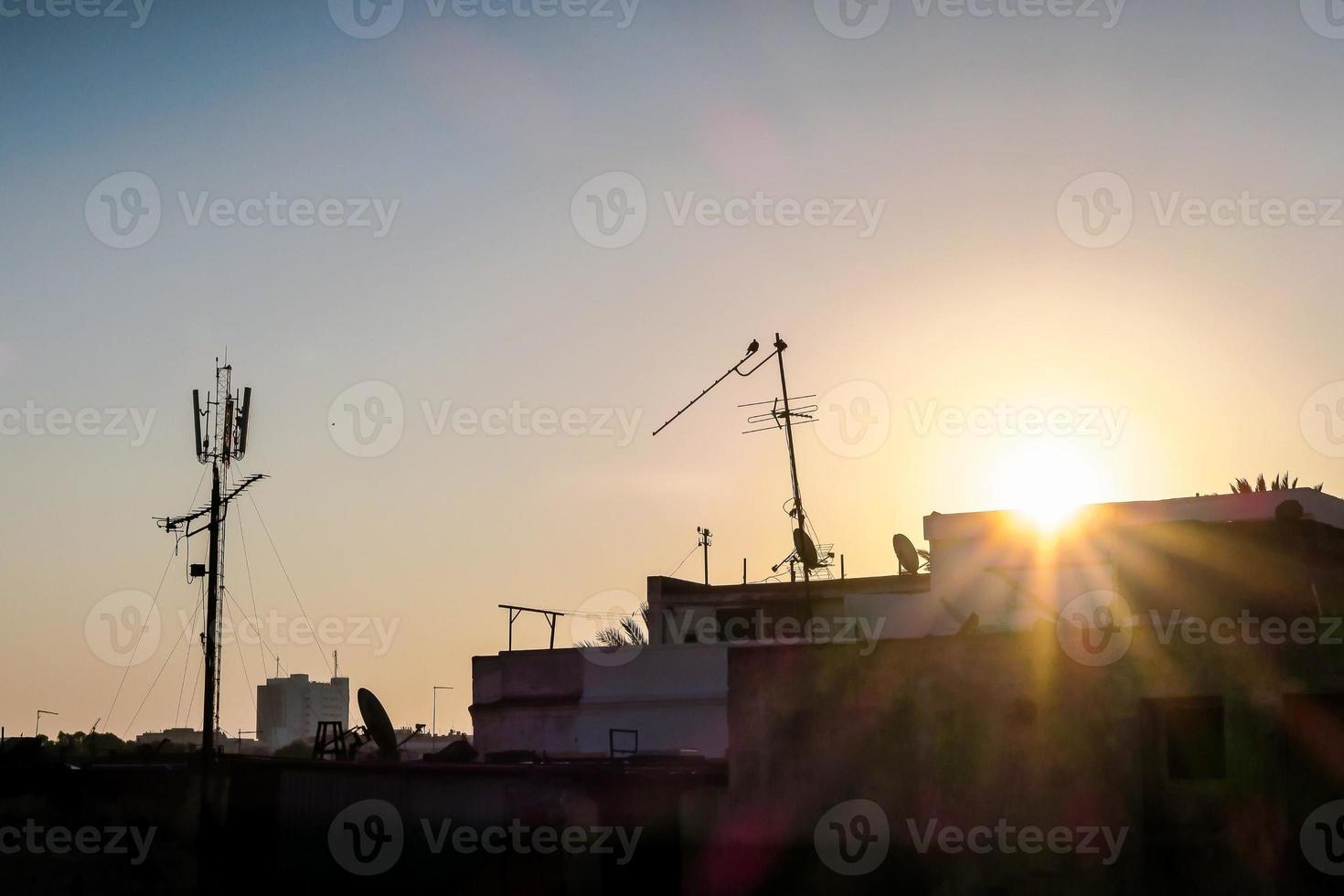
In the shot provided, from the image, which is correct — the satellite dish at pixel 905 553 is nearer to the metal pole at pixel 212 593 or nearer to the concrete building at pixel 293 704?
the metal pole at pixel 212 593

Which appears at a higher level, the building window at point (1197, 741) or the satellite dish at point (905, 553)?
the satellite dish at point (905, 553)

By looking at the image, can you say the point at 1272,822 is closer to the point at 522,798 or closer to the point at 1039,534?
the point at 522,798

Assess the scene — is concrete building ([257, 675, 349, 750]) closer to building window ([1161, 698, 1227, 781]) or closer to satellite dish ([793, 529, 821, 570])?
satellite dish ([793, 529, 821, 570])

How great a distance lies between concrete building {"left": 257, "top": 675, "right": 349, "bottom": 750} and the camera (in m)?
149

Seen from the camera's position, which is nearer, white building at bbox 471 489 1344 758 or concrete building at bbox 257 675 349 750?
white building at bbox 471 489 1344 758

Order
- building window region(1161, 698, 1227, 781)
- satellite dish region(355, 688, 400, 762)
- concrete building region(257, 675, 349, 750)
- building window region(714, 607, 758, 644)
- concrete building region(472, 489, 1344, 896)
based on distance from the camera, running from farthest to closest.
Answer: concrete building region(257, 675, 349, 750) < building window region(714, 607, 758, 644) < satellite dish region(355, 688, 400, 762) < building window region(1161, 698, 1227, 781) < concrete building region(472, 489, 1344, 896)

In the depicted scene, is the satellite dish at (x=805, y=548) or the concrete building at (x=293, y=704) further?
the concrete building at (x=293, y=704)

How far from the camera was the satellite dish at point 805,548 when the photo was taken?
4266cm

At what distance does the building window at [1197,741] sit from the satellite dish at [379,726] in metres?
15.8

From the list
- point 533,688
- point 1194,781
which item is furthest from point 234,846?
point 533,688

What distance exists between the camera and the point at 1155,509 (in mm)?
38719

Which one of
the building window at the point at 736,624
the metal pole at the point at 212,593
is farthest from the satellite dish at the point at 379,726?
the building window at the point at 736,624

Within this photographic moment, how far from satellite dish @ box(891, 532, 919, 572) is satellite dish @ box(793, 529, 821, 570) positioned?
91.8 inches

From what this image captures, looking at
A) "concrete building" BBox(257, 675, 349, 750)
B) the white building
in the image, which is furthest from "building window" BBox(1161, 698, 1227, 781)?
"concrete building" BBox(257, 675, 349, 750)
